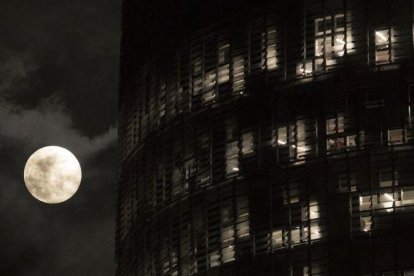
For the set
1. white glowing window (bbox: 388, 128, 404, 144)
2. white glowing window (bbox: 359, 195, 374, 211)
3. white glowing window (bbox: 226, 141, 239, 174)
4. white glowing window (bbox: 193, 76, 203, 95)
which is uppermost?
white glowing window (bbox: 193, 76, 203, 95)

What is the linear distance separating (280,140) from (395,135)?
5.84m

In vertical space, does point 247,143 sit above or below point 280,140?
above

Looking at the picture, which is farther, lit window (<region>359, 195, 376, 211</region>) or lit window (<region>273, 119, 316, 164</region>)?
lit window (<region>273, 119, 316, 164</region>)

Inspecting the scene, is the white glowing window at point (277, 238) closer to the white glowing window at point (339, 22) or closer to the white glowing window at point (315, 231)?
the white glowing window at point (315, 231)

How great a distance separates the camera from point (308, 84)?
241 feet

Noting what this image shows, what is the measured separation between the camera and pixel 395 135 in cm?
7088

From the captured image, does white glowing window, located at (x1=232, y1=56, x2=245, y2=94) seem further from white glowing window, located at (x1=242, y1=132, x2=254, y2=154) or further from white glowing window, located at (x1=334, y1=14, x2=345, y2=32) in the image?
white glowing window, located at (x1=334, y1=14, x2=345, y2=32)

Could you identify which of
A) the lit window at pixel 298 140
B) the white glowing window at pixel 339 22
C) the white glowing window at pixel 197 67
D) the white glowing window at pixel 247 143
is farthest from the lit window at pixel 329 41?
the white glowing window at pixel 197 67

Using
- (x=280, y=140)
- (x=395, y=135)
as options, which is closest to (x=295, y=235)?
(x=280, y=140)

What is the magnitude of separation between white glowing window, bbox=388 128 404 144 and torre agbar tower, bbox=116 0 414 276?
0.29 feet

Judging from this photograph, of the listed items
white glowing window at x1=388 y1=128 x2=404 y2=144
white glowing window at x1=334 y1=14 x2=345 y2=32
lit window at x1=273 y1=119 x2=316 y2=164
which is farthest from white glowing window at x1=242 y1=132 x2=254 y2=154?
white glowing window at x1=388 y1=128 x2=404 y2=144

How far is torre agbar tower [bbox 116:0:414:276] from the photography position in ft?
230

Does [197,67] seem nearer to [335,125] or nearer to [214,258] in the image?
[335,125]

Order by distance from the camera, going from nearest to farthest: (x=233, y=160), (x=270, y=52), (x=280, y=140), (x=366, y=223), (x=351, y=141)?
(x=366, y=223) < (x=351, y=141) < (x=280, y=140) < (x=270, y=52) < (x=233, y=160)
